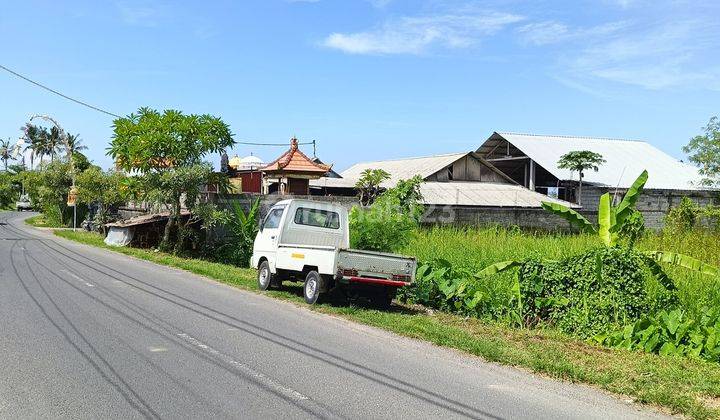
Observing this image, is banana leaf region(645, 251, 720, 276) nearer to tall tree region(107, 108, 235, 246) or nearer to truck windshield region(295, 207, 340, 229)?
truck windshield region(295, 207, 340, 229)

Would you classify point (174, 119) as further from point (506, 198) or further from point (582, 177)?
point (582, 177)

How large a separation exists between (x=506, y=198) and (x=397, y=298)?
2055cm

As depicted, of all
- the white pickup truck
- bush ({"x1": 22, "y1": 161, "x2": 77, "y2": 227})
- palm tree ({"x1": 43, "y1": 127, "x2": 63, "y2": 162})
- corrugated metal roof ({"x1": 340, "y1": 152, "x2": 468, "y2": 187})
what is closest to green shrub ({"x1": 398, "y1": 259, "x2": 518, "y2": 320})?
the white pickup truck

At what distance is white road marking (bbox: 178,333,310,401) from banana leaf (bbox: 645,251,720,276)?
7.55 m

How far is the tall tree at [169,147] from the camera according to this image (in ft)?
78.7

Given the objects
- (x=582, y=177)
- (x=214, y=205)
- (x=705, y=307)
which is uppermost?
(x=582, y=177)

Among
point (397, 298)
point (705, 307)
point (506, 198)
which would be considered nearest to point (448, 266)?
point (397, 298)

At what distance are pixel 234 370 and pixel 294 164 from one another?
85.3 feet

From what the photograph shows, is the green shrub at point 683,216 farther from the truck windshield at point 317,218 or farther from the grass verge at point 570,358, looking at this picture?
the grass verge at point 570,358

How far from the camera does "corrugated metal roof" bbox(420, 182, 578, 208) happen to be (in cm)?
3269

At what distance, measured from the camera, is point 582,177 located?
40.7m

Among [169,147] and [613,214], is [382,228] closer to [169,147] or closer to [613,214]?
[613,214]

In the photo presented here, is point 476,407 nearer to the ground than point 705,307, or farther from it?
nearer to the ground

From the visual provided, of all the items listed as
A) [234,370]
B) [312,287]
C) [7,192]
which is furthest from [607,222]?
[7,192]
